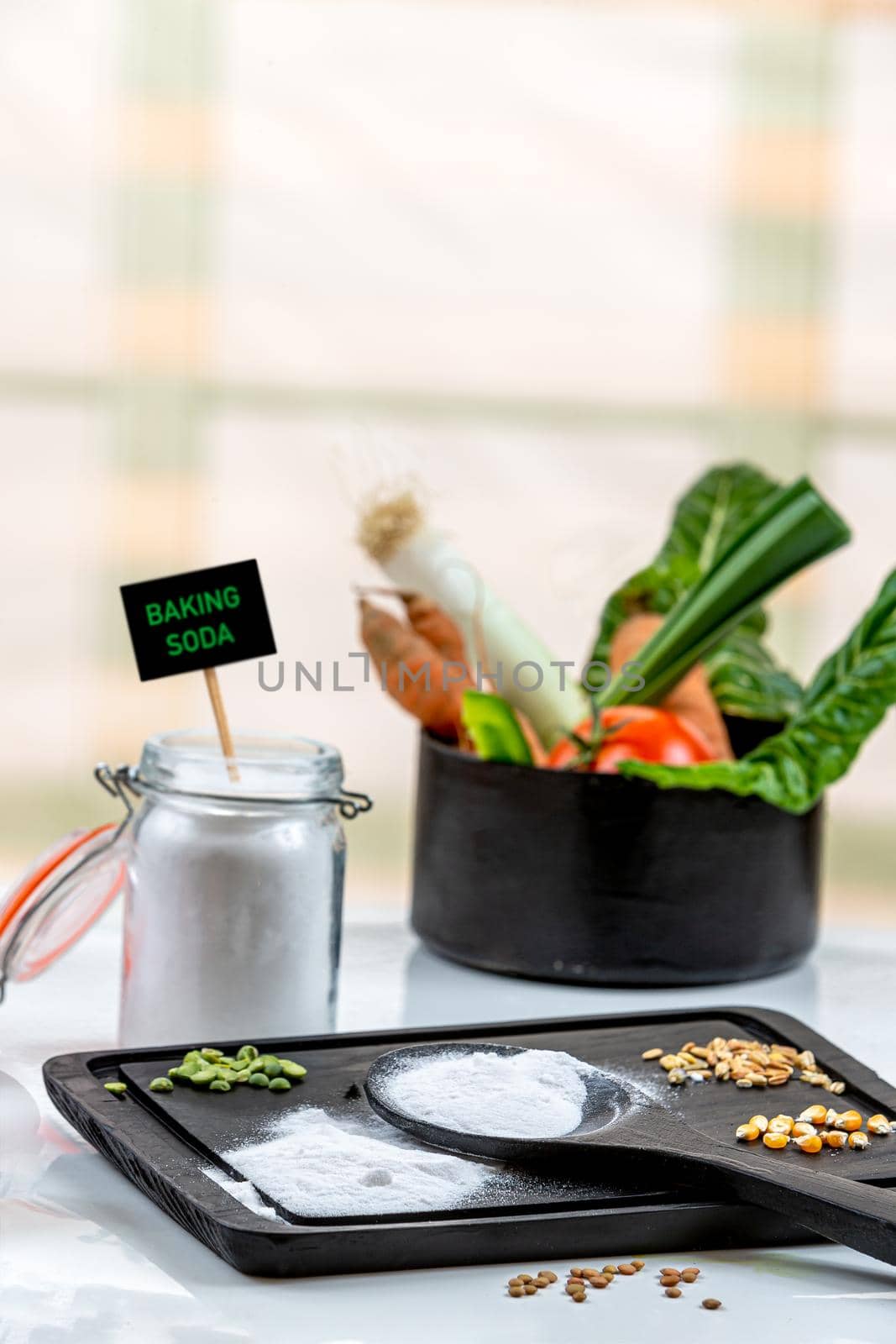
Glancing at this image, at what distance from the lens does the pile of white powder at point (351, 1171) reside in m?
0.55

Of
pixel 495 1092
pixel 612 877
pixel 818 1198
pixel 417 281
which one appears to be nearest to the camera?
pixel 818 1198

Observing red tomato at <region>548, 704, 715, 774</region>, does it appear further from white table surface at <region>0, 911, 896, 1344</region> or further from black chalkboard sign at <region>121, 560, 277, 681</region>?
white table surface at <region>0, 911, 896, 1344</region>

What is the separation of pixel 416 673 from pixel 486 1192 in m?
0.50

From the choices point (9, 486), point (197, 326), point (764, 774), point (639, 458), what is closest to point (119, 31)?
point (197, 326)

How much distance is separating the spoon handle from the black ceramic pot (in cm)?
37

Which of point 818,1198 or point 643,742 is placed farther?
point 643,742

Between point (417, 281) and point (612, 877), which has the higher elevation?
point (417, 281)

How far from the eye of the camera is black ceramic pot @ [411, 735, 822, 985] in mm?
938

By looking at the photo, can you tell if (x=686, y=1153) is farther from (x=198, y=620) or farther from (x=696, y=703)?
(x=696, y=703)

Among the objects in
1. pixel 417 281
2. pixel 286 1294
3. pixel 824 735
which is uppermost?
pixel 417 281

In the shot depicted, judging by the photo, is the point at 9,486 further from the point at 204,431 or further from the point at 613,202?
the point at 613,202

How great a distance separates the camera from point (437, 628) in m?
1.06

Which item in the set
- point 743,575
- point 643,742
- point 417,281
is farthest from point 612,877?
point 417,281

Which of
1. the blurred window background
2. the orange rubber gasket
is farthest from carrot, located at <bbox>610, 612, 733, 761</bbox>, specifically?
the blurred window background
